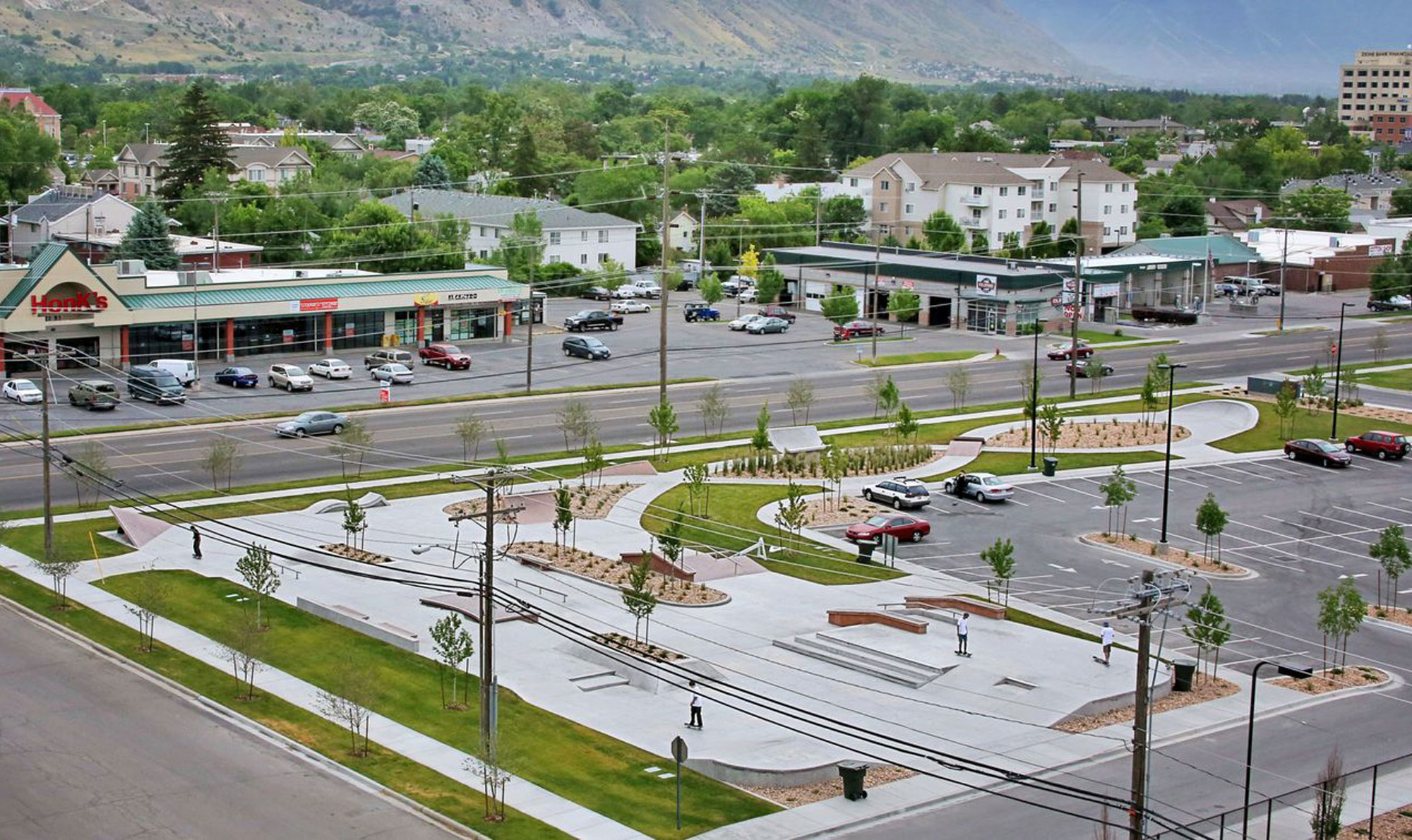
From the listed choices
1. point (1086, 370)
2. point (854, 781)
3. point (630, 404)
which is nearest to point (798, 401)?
point (630, 404)

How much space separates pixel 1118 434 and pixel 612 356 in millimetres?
29255

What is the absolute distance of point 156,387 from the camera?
6912 cm

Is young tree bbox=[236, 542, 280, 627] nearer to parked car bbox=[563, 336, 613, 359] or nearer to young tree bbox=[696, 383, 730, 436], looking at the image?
young tree bbox=[696, 383, 730, 436]

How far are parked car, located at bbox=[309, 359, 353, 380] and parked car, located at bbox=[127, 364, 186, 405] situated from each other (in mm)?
7992

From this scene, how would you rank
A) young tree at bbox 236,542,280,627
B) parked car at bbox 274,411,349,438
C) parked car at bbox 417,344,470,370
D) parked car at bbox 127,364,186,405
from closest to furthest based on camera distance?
1. young tree at bbox 236,542,280,627
2. parked car at bbox 274,411,349,438
3. parked car at bbox 127,364,186,405
4. parked car at bbox 417,344,470,370

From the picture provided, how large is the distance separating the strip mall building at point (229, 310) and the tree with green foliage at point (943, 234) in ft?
140

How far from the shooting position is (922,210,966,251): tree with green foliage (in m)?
124

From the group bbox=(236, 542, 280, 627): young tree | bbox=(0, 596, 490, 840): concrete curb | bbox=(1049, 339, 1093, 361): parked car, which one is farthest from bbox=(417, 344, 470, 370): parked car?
bbox=(0, 596, 490, 840): concrete curb

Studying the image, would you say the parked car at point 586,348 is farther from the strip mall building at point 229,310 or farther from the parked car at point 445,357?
the strip mall building at point 229,310

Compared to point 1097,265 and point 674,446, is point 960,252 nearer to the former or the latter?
point 1097,265

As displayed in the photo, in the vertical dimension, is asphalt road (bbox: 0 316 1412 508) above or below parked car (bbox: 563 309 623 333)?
below

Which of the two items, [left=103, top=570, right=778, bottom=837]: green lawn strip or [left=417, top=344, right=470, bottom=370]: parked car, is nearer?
[left=103, top=570, right=778, bottom=837]: green lawn strip

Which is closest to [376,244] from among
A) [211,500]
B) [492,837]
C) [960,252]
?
[960,252]

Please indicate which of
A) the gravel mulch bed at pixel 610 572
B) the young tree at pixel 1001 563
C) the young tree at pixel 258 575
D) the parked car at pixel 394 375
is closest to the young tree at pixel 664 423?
the gravel mulch bed at pixel 610 572
